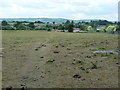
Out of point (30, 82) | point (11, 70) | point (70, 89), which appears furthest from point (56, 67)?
point (70, 89)

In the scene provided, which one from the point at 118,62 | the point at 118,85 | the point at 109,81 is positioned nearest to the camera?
the point at 118,85

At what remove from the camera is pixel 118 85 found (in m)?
7.14

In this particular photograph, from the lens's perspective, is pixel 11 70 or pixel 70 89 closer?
pixel 70 89

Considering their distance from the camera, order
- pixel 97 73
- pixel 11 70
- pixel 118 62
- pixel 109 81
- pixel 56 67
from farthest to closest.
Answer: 1. pixel 118 62
2. pixel 56 67
3. pixel 11 70
4. pixel 97 73
5. pixel 109 81

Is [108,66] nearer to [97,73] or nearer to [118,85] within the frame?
[97,73]

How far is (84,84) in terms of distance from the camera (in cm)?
729

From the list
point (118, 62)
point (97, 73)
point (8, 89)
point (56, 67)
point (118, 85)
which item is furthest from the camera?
point (118, 62)

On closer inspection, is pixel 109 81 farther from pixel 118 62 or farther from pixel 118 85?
pixel 118 62

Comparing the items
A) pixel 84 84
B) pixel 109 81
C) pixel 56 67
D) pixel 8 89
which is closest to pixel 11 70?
pixel 56 67

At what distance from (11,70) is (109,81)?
4.18 meters

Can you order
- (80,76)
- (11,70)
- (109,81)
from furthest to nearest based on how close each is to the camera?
1. (11,70)
2. (80,76)
3. (109,81)

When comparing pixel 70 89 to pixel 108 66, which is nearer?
pixel 70 89

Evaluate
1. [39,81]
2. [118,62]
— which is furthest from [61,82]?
[118,62]

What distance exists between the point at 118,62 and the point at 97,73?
272cm
